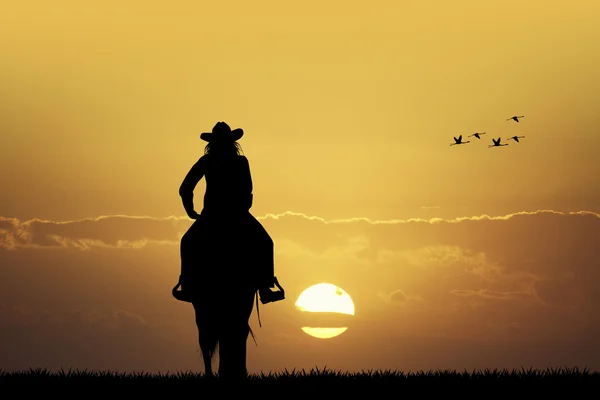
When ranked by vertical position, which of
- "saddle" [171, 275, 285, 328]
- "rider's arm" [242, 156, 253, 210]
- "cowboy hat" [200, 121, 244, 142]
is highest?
"cowboy hat" [200, 121, 244, 142]

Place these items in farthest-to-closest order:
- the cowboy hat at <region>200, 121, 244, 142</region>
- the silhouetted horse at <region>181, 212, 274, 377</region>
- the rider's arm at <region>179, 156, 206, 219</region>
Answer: the rider's arm at <region>179, 156, 206, 219</region>, the cowboy hat at <region>200, 121, 244, 142</region>, the silhouetted horse at <region>181, 212, 274, 377</region>

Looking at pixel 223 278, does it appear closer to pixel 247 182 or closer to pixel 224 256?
pixel 224 256

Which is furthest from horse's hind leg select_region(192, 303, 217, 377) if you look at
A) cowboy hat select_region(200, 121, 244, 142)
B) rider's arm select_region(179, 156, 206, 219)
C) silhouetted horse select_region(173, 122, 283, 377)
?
cowboy hat select_region(200, 121, 244, 142)

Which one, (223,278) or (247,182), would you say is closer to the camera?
(223,278)

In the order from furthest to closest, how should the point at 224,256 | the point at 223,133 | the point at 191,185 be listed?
1. the point at 191,185
2. the point at 223,133
3. the point at 224,256

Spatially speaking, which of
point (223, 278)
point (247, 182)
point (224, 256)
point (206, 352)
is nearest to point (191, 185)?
point (247, 182)

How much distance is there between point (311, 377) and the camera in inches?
609

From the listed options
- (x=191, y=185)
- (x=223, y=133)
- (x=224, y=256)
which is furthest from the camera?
(x=191, y=185)

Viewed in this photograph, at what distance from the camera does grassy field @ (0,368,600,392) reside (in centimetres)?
1449

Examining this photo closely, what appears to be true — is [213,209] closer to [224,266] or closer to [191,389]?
[224,266]

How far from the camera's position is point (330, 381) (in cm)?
1512

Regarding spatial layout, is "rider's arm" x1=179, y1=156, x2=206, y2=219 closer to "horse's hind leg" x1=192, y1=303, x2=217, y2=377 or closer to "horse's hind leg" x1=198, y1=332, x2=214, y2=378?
"horse's hind leg" x1=192, y1=303, x2=217, y2=377

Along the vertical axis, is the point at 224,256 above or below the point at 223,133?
below

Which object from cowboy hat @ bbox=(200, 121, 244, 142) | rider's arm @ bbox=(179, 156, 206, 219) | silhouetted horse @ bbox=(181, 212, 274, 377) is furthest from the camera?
rider's arm @ bbox=(179, 156, 206, 219)
